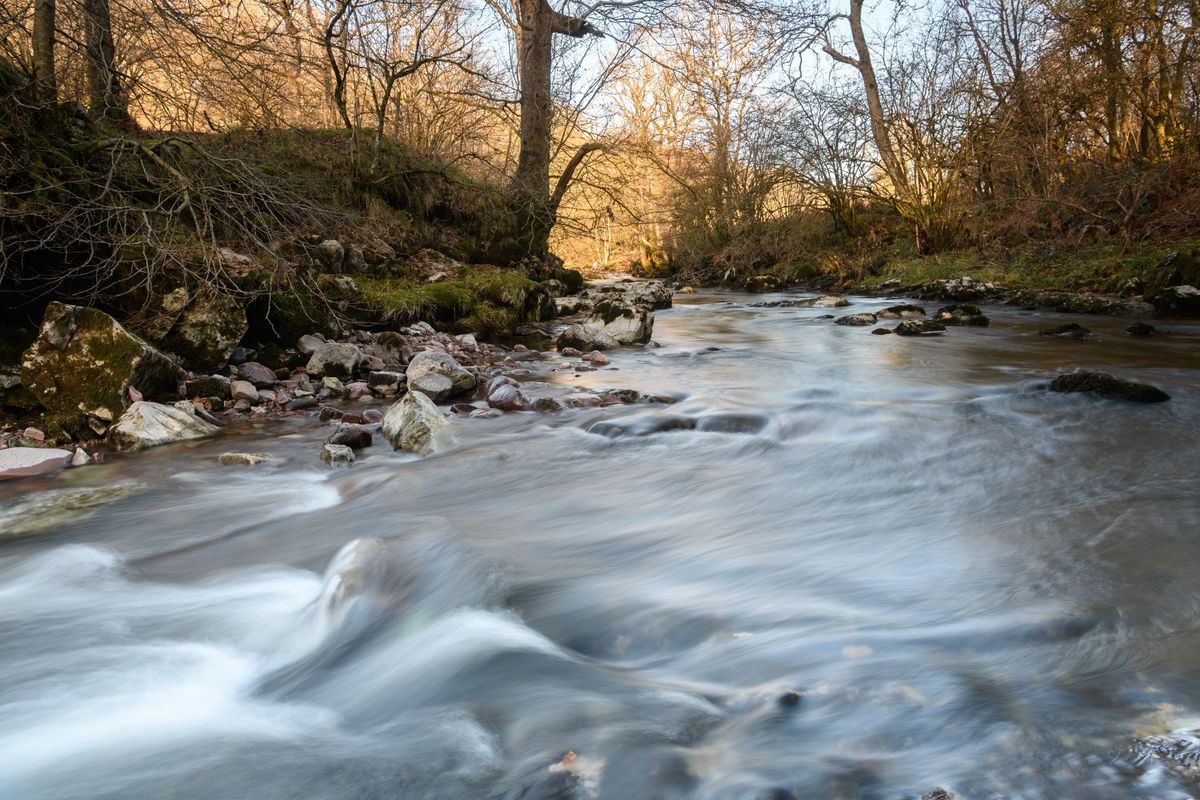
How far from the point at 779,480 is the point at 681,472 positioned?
633 millimetres

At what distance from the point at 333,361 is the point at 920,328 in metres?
7.88

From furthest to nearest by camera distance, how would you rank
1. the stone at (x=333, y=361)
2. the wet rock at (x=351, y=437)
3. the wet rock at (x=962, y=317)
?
1. the wet rock at (x=962, y=317)
2. the stone at (x=333, y=361)
3. the wet rock at (x=351, y=437)

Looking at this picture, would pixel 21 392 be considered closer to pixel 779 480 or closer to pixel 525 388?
pixel 525 388

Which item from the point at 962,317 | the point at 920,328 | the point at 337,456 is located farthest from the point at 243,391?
the point at 962,317

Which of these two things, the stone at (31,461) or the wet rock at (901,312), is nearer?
the stone at (31,461)

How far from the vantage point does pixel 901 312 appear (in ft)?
42.2

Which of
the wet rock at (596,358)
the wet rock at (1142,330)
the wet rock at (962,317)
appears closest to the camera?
the wet rock at (596,358)

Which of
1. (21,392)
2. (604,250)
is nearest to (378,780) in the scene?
(21,392)

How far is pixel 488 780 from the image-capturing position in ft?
5.96

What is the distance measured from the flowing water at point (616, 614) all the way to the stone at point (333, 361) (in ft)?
4.68

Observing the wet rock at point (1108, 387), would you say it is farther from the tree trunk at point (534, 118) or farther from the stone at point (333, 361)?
the tree trunk at point (534, 118)

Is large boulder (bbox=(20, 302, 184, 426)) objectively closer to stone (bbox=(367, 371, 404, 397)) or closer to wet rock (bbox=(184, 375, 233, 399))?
wet rock (bbox=(184, 375, 233, 399))

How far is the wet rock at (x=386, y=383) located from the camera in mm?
6582

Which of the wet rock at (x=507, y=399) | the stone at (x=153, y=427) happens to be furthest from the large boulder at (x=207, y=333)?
the wet rock at (x=507, y=399)
